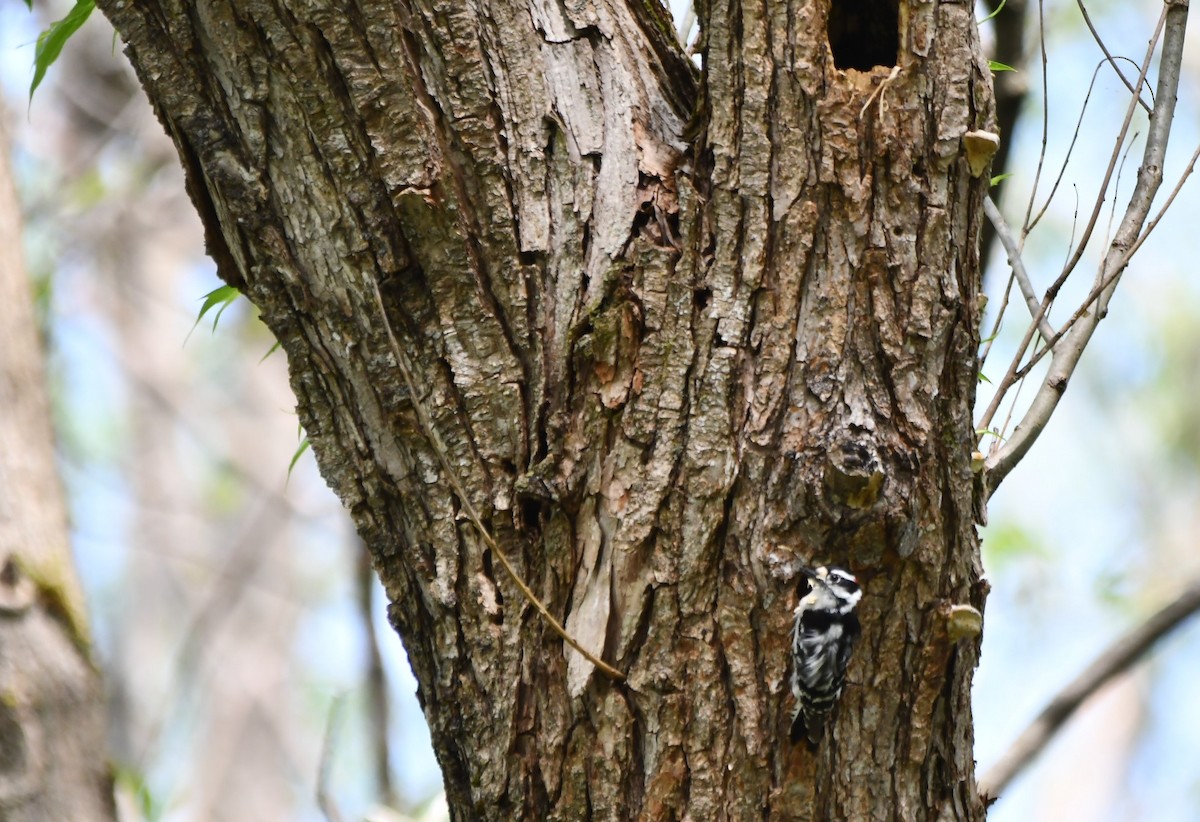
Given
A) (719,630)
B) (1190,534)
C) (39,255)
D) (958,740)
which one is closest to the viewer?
(719,630)

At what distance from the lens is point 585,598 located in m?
1.76

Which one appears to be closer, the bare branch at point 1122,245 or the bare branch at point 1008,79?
the bare branch at point 1122,245

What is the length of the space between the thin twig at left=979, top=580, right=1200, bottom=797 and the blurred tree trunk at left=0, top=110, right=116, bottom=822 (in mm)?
2580

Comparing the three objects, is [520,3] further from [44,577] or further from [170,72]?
[44,577]

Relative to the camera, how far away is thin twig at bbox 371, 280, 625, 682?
5.61ft

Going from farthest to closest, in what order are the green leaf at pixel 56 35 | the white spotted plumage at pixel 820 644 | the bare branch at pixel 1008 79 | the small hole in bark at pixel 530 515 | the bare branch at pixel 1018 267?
the bare branch at pixel 1008 79, the bare branch at pixel 1018 267, the green leaf at pixel 56 35, the small hole in bark at pixel 530 515, the white spotted plumage at pixel 820 644

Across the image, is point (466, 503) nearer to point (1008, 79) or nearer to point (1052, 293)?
point (1052, 293)

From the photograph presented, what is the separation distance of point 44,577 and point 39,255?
5.22 meters

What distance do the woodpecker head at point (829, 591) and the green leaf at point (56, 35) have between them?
1618mm

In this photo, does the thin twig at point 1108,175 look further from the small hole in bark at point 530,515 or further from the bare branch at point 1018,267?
the small hole in bark at point 530,515

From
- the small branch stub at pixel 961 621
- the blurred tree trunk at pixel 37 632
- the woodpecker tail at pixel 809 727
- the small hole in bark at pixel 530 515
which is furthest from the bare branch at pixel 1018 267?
the blurred tree trunk at pixel 37 632

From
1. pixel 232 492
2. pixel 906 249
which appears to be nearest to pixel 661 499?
pixel 906 249

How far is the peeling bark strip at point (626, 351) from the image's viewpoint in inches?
66.2

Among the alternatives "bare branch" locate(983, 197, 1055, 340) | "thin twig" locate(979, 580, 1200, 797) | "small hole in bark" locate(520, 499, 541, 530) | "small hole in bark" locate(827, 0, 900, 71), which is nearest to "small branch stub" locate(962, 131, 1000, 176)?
"small hole in bark" locate(827, 0, 900, 71)
